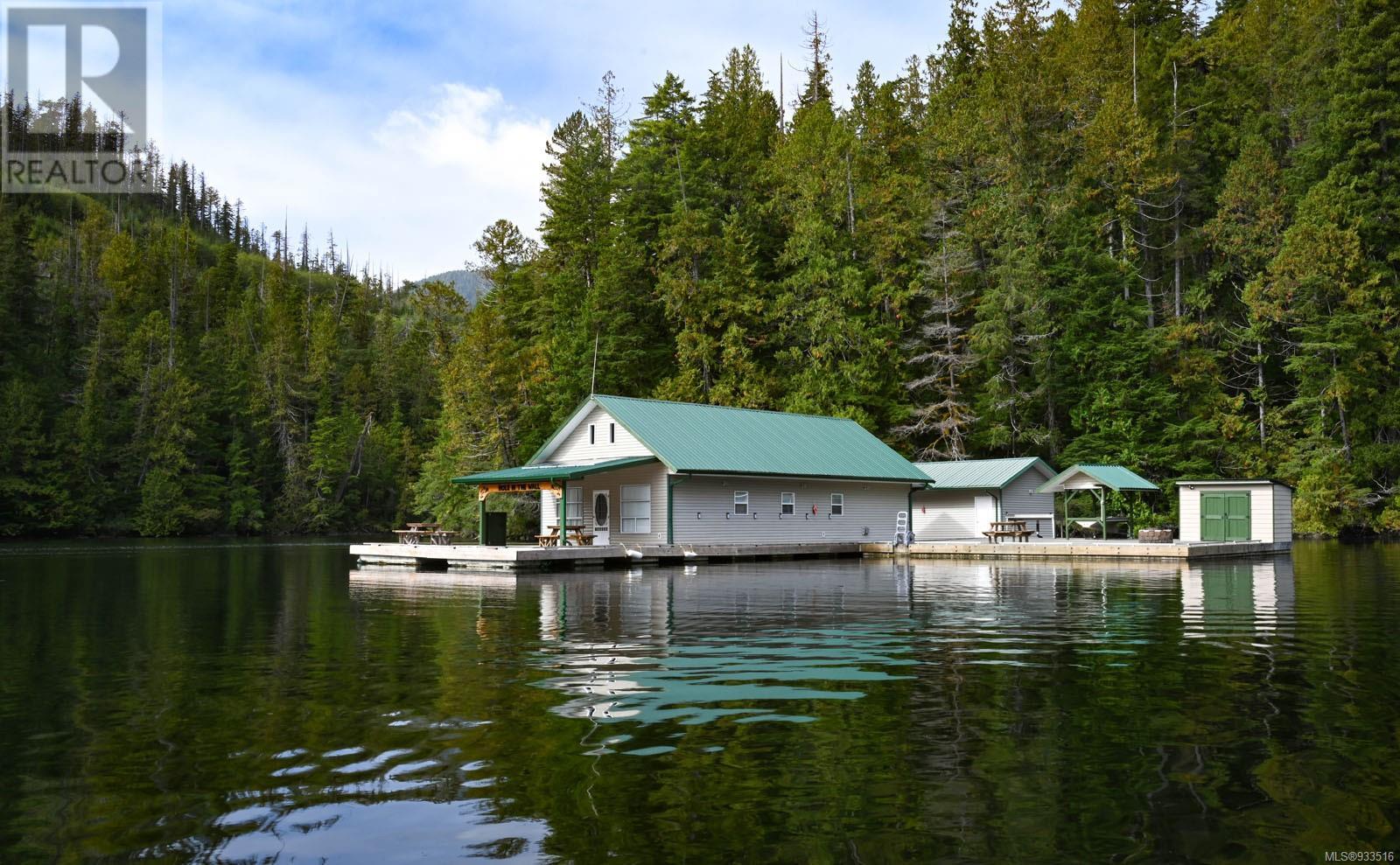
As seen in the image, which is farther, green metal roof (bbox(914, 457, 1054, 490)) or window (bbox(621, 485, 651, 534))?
green metal roof (bbox(914, 457, 1054, 490))

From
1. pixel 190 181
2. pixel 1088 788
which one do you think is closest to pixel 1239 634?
pixel 1088 788

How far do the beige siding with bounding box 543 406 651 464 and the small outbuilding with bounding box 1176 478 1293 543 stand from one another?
19.3 m

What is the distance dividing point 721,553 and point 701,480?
2579 millimetres

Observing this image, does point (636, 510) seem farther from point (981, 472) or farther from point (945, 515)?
point (981, 472)

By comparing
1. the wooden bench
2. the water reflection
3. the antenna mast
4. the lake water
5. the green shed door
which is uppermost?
the antenna mast

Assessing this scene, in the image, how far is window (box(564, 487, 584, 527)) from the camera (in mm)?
38219

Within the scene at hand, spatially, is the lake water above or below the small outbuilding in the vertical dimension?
below

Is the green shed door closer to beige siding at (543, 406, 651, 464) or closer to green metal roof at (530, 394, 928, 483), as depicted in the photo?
green metal roof at (530, 394, 928, 483)

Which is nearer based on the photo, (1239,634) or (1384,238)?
(1239,634)

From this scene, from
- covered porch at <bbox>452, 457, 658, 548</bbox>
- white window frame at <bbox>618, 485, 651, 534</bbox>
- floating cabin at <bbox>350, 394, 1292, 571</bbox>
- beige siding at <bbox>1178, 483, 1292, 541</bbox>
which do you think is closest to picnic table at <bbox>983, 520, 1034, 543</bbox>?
floating cabin at <bbox>350, 394, 1292, 571</bbox>

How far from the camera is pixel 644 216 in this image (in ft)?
200

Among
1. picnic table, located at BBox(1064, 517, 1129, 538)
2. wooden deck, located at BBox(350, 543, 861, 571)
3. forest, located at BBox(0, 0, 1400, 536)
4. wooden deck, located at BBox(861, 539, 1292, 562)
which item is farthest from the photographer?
forest, located at BBox(0, 0, 1400, 536)

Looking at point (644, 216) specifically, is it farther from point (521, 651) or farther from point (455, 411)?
point (521, 651)

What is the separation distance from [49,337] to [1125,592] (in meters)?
80.0
